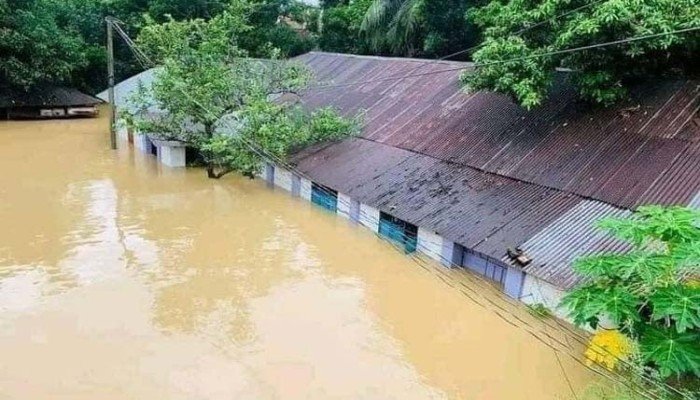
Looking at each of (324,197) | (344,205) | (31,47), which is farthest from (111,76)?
(344,205)

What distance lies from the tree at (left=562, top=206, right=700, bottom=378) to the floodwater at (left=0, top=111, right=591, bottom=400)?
1.53 m

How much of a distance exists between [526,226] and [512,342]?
6.61 feet

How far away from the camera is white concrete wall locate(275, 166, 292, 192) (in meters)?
15.5

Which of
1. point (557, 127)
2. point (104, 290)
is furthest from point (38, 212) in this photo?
point (557, 127)

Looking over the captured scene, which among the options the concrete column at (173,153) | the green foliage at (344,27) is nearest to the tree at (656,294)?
the concrete column at (173,153)

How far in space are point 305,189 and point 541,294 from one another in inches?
289

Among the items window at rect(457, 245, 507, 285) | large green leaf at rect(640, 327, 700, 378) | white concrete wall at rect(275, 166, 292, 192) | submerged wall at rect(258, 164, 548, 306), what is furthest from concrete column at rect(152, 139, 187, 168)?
large green leaf at rect(640, 327, 700, 378)

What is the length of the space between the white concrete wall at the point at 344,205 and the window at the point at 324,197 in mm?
187

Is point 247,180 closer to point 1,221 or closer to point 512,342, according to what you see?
point 1,221

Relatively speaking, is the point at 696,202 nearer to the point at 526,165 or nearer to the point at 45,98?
the point at 526,165

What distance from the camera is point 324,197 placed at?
14.2 m

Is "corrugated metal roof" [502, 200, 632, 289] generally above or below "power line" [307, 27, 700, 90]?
below

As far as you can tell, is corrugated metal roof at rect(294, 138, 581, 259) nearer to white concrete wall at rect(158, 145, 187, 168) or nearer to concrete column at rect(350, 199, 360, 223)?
concrete column at rect(350, 199, 360, 223)

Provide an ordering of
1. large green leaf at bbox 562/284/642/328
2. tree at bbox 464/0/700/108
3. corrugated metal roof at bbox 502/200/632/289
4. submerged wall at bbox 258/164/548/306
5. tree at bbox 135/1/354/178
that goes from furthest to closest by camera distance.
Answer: tree at bbox 135/1/354/178, tree at bbox 464/0/700/108, submerged wall at bbox 258/164/548/306, corrugated metal roof at bbox 502/200/632/289, large green leaf at bbox 562/284/642/328
